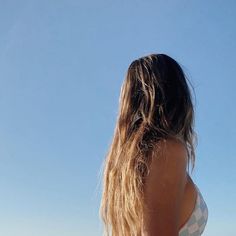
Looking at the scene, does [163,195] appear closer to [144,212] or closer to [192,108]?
[144,212]

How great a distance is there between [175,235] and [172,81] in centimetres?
126

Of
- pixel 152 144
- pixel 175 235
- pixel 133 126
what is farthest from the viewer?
pixel 133 126

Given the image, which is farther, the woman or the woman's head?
the woman's head

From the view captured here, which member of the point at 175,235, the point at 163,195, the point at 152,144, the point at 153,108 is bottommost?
the point at 175,235

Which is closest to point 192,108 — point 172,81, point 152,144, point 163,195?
point 172,81

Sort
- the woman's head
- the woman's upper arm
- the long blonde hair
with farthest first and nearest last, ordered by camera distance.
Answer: the woman's head → the long blonde hair → the woman's upper arm

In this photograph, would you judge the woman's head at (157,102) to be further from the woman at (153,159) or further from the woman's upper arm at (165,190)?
the woman's upper arm at (165,190)

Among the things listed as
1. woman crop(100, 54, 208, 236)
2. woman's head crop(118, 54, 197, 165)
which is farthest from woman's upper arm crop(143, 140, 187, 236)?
woman's head crop(118, 54, 197, 165)

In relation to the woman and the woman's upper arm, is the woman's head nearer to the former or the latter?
the woman

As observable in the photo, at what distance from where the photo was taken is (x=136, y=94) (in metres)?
4.43

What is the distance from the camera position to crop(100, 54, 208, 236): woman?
3836 millimetres

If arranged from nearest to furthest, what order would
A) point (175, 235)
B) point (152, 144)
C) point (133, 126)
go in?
1. point (175, 235)
2. point (152, 144)
3. point (133, 126)

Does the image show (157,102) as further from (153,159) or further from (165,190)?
(165,190)

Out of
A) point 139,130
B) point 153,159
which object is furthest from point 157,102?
point 153,159
